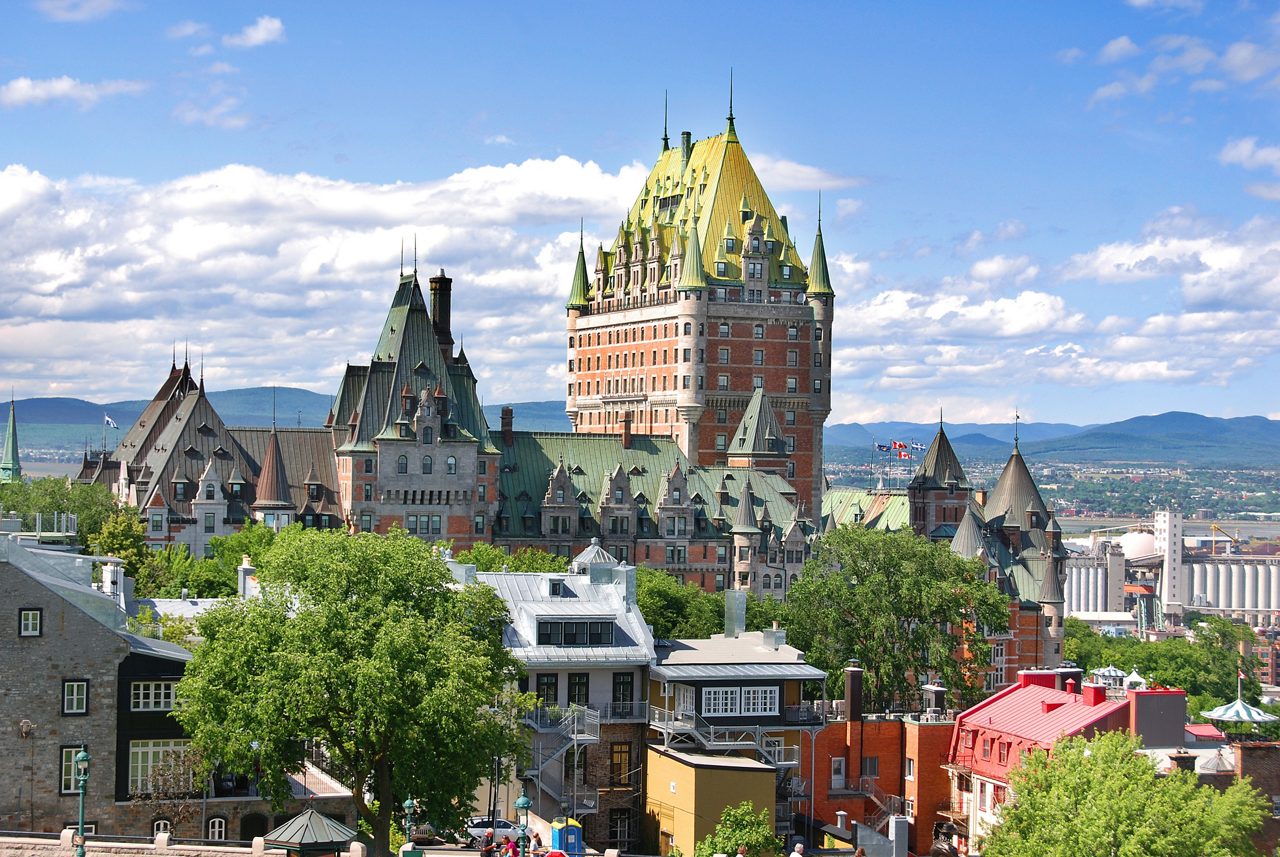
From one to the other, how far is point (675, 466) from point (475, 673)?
94643 mm

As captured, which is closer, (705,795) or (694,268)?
(705,795)

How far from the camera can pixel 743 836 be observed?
74.9m

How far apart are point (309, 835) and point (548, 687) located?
2694cm

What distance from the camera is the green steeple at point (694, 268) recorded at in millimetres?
183875

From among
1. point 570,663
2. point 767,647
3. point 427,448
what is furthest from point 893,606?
point 427,448

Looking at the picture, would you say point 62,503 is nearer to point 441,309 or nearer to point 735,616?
point 441,309

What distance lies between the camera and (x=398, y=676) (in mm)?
69000

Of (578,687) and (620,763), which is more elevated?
(578,687)

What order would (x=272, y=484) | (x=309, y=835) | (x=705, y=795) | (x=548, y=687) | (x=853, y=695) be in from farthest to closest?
1. (x=272, y=484)
2. (x=853, y=695)
3. (x=548, y=687)
4. (x=705, y=795)
5. (x=309, y=835)

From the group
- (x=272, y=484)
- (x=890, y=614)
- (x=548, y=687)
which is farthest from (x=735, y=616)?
(x=272, y=484)

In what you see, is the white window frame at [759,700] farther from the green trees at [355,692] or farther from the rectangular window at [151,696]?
the rectangular window at [151,696]

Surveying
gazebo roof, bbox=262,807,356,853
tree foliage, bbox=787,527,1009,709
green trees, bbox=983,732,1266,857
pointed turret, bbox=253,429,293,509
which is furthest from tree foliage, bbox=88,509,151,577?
green trees, bbox=983,732,1266,857

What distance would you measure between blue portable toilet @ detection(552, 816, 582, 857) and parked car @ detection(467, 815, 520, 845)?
156 cm

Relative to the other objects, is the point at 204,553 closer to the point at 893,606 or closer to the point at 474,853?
the point at 893,606
